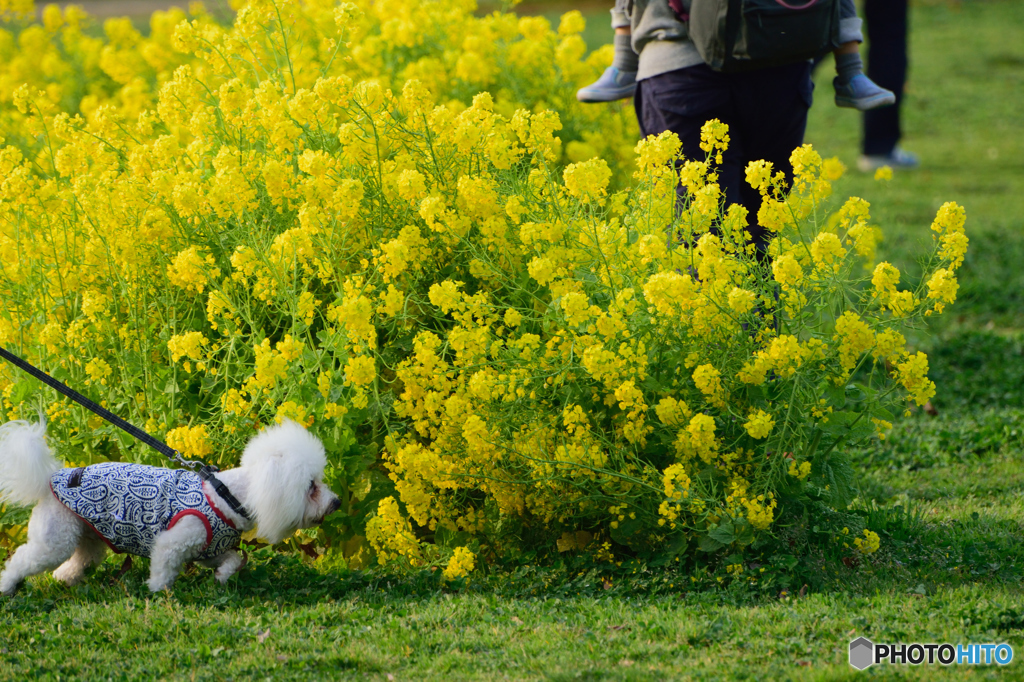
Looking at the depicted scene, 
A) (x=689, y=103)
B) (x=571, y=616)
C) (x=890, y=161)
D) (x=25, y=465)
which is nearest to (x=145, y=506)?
(x=25, y=465)

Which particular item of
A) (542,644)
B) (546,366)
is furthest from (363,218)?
(542,644)

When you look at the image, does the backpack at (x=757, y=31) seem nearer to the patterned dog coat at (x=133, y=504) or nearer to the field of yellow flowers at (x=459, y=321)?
the field of yellow flowers at (x=459, y=321)

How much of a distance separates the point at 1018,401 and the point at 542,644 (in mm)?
3370

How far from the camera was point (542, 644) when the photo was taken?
9.70 feet

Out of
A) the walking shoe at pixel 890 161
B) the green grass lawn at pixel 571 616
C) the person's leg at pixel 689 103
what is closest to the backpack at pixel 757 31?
the person's leg at pixel 689 103

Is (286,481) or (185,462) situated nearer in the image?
(286,481)

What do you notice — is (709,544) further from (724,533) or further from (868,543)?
(868,543)

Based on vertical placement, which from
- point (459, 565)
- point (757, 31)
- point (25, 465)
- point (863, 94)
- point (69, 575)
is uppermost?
point (757, 31)

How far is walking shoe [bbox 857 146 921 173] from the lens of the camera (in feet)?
33.8

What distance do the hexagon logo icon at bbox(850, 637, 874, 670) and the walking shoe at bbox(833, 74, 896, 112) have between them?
2363 mm

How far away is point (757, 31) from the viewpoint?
394cm

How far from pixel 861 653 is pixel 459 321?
63.6 inches

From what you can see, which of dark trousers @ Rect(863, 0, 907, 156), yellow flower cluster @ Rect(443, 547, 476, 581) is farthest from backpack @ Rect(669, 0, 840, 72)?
dark trousers @ Rect(863, 0, 907, 156)

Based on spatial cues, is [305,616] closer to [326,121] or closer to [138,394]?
[138,394]
